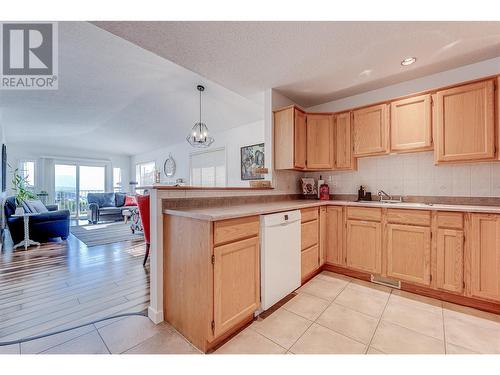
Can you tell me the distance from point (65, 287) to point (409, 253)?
364 centimetres

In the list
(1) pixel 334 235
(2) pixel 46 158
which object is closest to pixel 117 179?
(2) pixel 46 158

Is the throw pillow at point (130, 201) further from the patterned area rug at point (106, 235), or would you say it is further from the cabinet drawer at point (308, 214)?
the cabinet drawer at point (308, 214)

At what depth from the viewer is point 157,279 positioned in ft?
5.74

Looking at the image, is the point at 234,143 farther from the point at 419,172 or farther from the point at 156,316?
the point at 156,316

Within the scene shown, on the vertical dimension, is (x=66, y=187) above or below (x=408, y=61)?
below

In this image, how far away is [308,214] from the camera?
240cm

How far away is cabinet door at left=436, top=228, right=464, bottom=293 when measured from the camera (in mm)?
1934

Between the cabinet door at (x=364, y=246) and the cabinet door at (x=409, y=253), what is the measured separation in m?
0.10

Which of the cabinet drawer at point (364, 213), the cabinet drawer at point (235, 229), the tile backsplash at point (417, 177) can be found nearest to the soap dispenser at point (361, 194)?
the tile backsplash at point (417, 177)

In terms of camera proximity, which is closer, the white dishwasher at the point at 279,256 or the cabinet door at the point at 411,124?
the white dishwasher at the point at 279,256

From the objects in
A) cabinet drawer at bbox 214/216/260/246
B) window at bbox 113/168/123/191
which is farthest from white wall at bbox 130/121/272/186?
window at bbox 113/168/123/191

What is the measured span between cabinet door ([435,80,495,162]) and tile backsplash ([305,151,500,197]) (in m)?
0.32

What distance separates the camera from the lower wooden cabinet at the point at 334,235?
2646mm

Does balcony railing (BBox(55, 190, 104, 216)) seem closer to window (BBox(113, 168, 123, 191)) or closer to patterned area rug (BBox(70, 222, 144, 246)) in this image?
window (BBox(113, 168, 123, 191))
